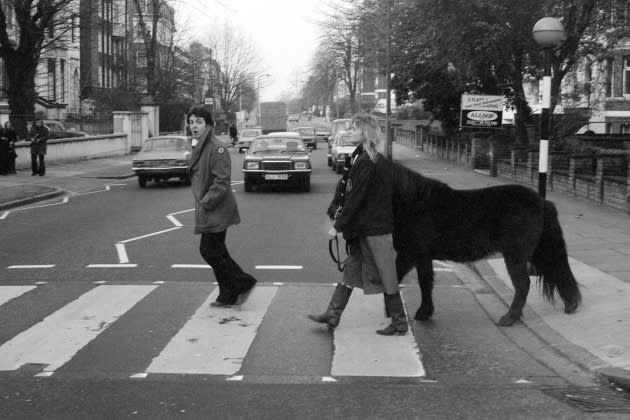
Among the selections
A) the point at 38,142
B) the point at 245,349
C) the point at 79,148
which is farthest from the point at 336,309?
the point at 79,148

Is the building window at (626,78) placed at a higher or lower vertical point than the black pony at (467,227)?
higher

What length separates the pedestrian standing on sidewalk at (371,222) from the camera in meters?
6.77

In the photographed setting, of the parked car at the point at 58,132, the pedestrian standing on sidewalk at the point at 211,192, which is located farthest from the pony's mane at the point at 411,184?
the parked car at the point at 58,132

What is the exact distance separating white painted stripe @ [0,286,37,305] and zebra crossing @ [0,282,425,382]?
0.04 feet

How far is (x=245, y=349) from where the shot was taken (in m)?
6.50

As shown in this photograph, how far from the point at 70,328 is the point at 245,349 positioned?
172 centimetres

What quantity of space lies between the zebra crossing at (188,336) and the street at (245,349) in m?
0.02

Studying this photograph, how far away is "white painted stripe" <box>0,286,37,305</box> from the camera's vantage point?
8500 mm

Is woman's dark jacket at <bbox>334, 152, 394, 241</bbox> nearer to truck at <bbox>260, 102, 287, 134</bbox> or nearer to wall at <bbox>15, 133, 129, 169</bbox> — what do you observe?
wall at <bbox>15, 133, 129, 169</bbox>

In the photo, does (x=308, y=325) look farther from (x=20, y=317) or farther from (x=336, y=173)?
(x=336, y=173)

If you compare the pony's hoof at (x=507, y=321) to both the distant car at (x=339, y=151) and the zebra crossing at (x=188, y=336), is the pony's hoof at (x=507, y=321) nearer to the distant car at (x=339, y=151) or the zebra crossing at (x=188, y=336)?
the zebra crossing at (x=188, y=336)

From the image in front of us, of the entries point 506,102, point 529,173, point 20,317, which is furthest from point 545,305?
point 506,102

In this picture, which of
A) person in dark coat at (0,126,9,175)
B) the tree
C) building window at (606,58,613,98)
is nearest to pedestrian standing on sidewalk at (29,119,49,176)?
person in dark coat at (0,126,9,175)

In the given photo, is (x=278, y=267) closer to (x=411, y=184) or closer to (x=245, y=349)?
(x=411, y=184)
